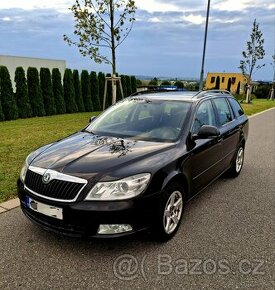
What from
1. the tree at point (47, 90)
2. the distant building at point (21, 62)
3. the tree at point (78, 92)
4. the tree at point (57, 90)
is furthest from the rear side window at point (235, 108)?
the distant building at point (21, 62)

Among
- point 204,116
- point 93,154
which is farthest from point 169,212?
point 204,116

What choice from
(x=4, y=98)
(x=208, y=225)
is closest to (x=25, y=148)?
(x=208, y=225)

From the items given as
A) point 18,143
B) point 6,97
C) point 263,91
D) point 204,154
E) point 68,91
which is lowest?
point 263,91

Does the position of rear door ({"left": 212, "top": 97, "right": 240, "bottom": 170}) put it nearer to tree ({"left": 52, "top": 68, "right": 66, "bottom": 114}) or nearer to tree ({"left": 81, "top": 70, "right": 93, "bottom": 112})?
tree ({"left": 52, "top": 68, "right": 66, "bottom": 114})

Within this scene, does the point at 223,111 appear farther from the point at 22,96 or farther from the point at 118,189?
the point at 22,96

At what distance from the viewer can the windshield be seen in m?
4.16

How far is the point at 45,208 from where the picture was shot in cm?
319

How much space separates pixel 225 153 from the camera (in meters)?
5.25

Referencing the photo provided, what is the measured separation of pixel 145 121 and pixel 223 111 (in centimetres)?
169

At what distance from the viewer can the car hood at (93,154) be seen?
3.24m

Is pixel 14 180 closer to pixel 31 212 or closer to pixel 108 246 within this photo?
pixel 31 212

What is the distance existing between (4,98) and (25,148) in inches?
270

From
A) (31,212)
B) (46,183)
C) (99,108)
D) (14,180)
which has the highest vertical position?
(46,183)

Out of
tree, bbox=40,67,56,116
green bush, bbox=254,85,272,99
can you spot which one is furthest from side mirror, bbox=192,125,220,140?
green bush, bbox=254,85,272,99
